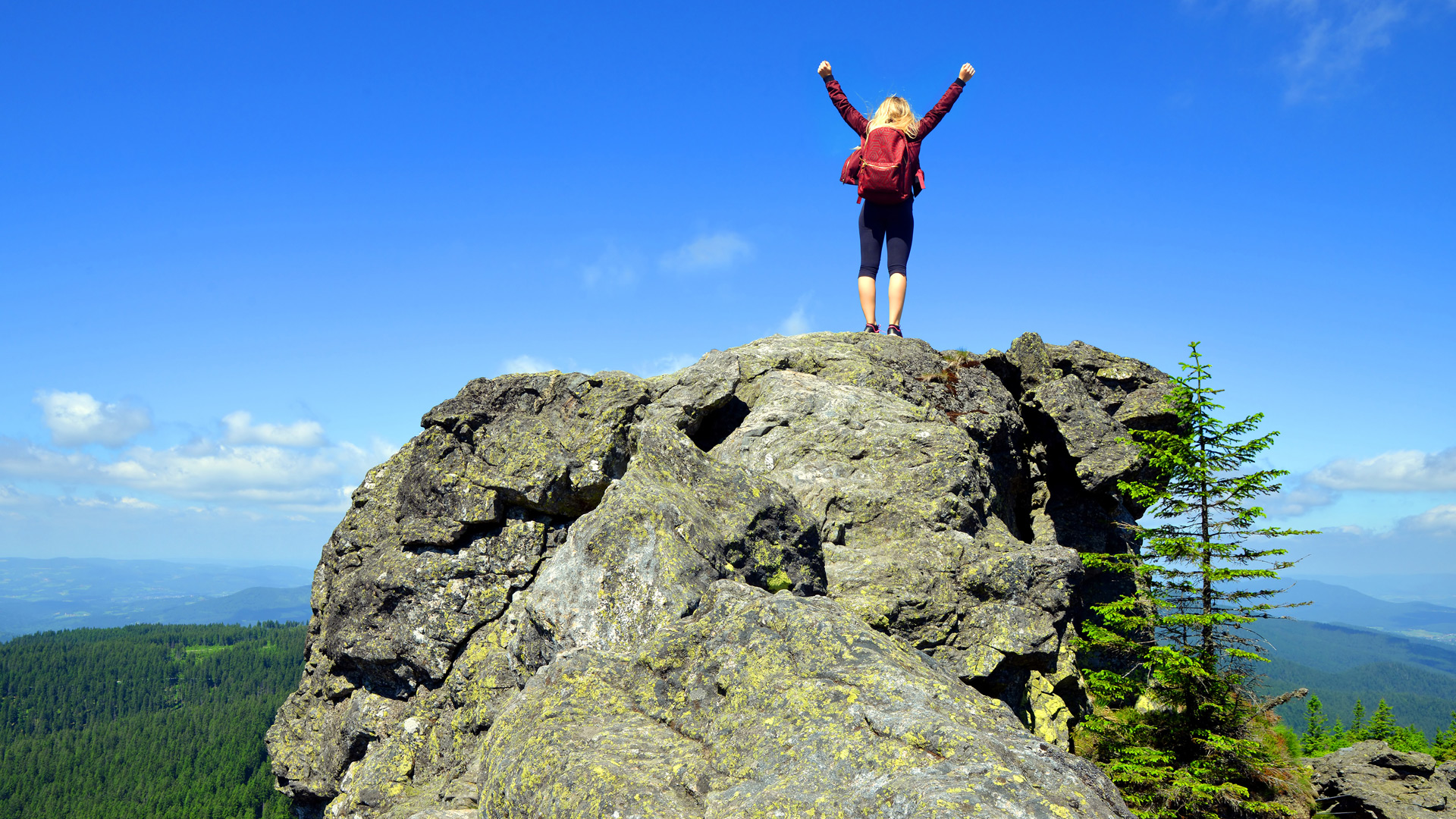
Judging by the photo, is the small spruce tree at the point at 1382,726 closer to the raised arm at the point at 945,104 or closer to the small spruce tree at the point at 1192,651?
the small spruce tree at the point at 1192,651

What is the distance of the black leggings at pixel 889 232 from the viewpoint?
20.3 meters

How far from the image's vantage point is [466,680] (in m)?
14.3

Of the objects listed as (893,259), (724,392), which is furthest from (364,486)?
(893,259)

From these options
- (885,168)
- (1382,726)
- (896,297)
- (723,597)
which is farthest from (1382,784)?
(1382,726)

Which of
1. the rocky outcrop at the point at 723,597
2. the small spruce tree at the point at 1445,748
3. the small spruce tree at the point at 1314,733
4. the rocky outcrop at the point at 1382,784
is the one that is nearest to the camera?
the rocky outcrop at the point at 723,597

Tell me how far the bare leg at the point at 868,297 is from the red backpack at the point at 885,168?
235 cm

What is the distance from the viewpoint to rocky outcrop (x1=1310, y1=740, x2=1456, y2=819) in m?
23.8

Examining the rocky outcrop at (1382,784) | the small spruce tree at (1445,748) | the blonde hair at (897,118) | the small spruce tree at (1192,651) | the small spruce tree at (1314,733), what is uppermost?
the blonde hair at (897,118)

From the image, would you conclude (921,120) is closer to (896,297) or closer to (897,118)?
(897,118)

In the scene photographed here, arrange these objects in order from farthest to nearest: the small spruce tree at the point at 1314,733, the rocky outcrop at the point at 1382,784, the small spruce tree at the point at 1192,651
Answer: the small spruce tree at the point at 1314,733 < the rocky outcrop at the point at 1382,784 < the small spruce tree at the point at 1192,651

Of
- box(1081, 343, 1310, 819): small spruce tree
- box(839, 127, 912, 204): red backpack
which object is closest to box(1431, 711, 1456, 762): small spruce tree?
box(1081, 343, 1310, 819): small spruce tree

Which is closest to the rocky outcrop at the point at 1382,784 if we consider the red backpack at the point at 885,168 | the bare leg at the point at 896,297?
the bare leg at the point at 896,297

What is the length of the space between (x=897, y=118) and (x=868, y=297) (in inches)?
189

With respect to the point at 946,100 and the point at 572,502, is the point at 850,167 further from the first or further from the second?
the point at 572,502
